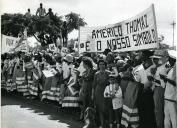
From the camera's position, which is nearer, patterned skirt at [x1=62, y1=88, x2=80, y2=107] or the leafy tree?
patterned skirt at [x1=62, y1=88, x2=80, y2=107]

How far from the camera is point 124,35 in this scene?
9922 millimetres

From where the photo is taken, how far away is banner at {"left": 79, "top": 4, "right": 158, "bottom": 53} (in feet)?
28.0

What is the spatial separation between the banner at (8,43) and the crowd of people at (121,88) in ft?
15.9

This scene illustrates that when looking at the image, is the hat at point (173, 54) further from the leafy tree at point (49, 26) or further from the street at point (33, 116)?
the leafy tree at point (49, 26)

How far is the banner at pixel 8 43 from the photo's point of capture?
55.0 ft

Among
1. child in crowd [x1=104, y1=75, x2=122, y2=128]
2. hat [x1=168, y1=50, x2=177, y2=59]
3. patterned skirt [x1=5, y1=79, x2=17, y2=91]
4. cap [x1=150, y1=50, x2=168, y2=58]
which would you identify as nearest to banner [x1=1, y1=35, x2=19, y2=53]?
patterned skirt [x1=5, y1=79, x2=17, y2=91]

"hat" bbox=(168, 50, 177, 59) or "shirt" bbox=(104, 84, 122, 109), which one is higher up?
"hat" bbox=(168, 50, 177, 59)

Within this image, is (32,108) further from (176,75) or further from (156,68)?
(176,75)

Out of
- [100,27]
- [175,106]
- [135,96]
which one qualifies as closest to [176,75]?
[175,106]

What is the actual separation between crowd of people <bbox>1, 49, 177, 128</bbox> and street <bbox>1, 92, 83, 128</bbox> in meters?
0.38

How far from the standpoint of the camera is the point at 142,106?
8.19 metres

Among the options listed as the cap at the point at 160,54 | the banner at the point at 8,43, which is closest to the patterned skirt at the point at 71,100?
the cap at the point at 160,54

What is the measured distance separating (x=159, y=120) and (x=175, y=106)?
1.60 feet

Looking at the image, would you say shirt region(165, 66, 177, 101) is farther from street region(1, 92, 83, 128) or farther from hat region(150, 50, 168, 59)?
street region(1, 92, 83, 128)
